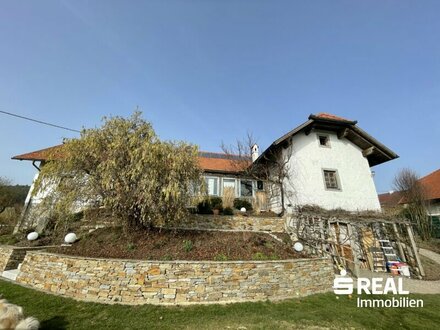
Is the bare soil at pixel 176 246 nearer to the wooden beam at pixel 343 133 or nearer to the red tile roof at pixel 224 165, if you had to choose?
the red tile roof at pixel 224 165

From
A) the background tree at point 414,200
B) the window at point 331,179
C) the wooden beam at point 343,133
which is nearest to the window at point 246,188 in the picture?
the window at point 331,179

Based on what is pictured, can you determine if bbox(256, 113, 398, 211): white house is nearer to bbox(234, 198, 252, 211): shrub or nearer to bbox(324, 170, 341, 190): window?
bbox(324, 170, 341, 190): window

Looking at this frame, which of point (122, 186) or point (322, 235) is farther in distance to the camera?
point (322, 235)

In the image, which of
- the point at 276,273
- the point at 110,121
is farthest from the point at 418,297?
the point at 110,121

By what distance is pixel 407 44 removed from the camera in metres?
9.88

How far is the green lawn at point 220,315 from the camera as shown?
428 cm

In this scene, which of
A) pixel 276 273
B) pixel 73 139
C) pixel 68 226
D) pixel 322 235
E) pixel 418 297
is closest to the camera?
pixel 276 273

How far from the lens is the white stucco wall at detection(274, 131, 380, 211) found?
39.5 ft

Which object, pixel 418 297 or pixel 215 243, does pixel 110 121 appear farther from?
pixel 418 297

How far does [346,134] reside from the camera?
45.9 ft

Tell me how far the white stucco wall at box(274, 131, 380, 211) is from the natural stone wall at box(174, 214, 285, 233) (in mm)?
1530

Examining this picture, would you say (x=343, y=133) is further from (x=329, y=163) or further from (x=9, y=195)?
(x=9, y=195)

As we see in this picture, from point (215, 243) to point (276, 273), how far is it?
2418 mm

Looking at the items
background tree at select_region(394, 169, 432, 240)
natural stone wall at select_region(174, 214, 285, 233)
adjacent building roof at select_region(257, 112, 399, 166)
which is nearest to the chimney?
adjacent building roof at select_region(257, 112, 399, 166)
